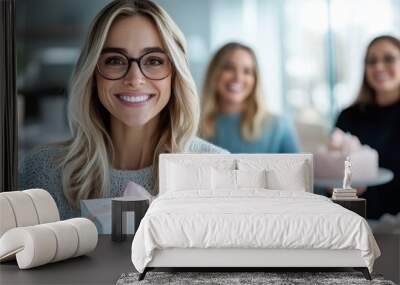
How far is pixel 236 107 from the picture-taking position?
703 centimetres

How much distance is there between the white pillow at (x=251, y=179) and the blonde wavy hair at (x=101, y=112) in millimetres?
894

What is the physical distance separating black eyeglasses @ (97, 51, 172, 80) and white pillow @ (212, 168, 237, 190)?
124cm

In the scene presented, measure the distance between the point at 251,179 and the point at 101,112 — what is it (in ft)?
5.65

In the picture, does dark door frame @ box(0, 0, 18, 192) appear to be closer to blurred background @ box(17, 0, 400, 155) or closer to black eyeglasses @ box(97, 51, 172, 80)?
blurred background @ box(17, 0, 400, 155)

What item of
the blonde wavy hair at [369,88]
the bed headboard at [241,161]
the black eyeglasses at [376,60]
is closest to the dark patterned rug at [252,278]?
the bed headboard at [241,161]

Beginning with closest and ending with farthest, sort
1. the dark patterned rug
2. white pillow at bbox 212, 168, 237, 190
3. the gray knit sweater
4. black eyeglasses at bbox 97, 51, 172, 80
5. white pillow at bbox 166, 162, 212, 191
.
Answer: the dark patterned rug
white pillow at bbox 212, 168, 237, 190
white pillow at bbox 166, 162, 212, 191
black eyeglasses at bbox 97, 51, 172, 80
the gray knit sweater

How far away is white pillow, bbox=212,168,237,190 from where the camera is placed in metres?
6.38

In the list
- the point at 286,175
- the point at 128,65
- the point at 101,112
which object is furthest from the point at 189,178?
the point at 128,65

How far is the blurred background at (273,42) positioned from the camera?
708cm

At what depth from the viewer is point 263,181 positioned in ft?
21.1

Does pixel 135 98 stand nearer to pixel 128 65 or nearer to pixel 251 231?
pixel 128 65

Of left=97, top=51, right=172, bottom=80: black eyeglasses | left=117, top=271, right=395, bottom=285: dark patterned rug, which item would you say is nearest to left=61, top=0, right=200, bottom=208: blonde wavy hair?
left=97, top=51, right=172, bottom=80: black eyeglasses

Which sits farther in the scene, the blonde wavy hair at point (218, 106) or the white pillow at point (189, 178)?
the blonde wavy hair at point (218, 106)

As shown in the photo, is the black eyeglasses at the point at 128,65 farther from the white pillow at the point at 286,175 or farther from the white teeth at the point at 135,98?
the white pillow at the point at 286,175
